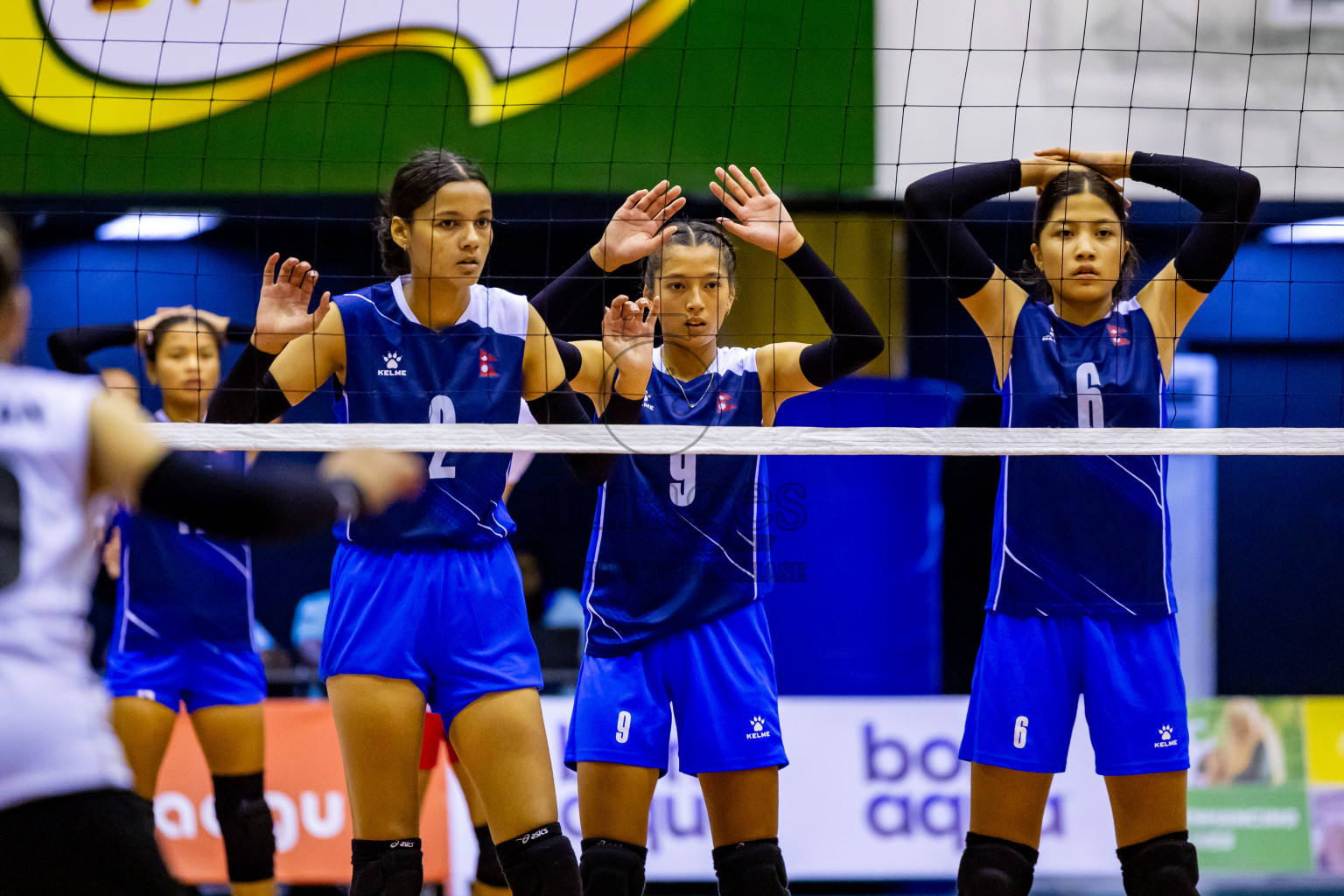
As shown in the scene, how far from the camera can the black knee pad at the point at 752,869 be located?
10.9ft

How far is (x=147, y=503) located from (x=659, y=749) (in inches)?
70.3

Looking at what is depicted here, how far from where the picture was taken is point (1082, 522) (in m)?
3.42

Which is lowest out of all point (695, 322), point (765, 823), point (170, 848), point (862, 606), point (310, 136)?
point (170, 848)

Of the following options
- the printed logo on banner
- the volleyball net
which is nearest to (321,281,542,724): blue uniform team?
the volleyball net

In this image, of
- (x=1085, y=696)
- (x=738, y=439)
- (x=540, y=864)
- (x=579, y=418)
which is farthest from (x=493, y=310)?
(x=1085, y=696)

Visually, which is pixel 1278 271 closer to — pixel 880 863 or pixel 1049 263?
pixel 1049 263

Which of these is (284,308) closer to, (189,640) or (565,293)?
(565,293)

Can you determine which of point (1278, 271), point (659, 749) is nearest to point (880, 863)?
point (659, 749)

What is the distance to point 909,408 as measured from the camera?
5.27 meters

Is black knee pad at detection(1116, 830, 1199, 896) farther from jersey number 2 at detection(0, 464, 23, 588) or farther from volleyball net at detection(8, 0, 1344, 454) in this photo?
jersey number 2 at detection(0, 464, 23, 588)

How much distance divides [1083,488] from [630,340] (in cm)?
124

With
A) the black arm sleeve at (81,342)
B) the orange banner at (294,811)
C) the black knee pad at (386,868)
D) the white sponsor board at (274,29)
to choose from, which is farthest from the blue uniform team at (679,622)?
the white sponsor board at (274,29)

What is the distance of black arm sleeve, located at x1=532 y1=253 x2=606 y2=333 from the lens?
3607 millimetres

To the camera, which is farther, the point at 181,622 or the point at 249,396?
the point at 181,622
